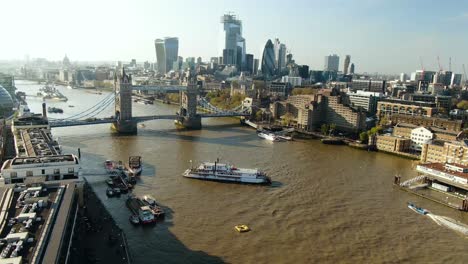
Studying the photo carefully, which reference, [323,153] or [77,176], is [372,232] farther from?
[323,153]

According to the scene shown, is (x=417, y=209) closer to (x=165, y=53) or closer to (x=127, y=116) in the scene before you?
(x=127, y=116)

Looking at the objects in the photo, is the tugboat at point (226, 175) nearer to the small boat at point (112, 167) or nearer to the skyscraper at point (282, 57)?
the small boat at point (112, 167)

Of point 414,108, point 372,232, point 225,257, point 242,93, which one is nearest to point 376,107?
point 414,108

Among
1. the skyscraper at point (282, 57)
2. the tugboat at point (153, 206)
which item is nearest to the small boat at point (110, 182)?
the tugboat at point (153, 206)

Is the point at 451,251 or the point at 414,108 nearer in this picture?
the point at 451,251

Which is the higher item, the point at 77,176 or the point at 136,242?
the point at 77,176

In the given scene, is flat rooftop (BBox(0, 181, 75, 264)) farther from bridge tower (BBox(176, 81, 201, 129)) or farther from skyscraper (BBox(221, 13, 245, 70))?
skyscraper (BBox(221, 13, 245, 70))
